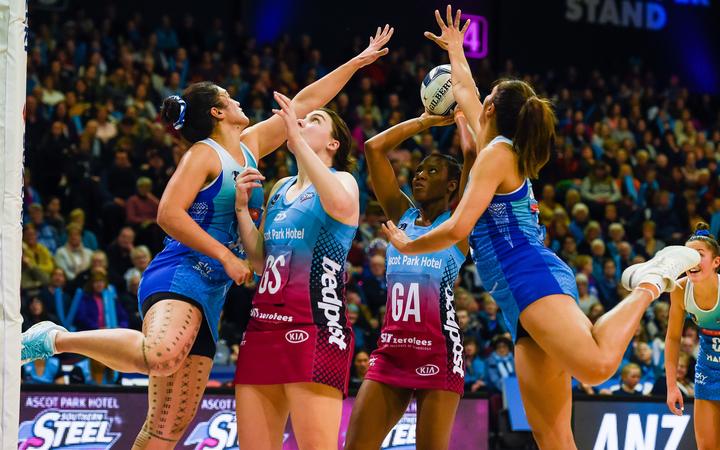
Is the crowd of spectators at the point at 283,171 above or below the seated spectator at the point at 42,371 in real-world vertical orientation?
above

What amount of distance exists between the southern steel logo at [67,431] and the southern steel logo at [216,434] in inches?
26.1

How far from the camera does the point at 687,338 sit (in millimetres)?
12750

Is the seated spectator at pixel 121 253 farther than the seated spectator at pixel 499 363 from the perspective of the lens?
Yes

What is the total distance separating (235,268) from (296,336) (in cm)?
47

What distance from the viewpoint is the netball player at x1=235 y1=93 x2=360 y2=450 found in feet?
15.3

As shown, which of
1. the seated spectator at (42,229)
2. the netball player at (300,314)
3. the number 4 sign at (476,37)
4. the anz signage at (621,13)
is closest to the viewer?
the netball player at (300,314)

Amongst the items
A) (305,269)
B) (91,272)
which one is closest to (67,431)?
(91,272)

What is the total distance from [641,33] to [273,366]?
2031cm

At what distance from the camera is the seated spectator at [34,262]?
11.2 m

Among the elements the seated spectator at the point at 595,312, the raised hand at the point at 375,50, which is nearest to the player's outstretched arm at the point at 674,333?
the raised hand at the point at 375,50

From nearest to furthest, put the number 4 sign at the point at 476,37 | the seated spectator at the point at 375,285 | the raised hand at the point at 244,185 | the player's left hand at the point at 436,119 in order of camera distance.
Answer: the raised hand at the point at 244,185
the player's left hand at the point at 436,119
the seated spectator at the point at 375,285
the number 4 sign at the point at 476,37

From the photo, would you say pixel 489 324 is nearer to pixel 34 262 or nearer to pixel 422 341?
pixel 34 262

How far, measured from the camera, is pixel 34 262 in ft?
37.2

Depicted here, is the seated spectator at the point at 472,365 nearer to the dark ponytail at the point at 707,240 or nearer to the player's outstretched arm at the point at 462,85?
the dark ponytail at the point at 707,240
